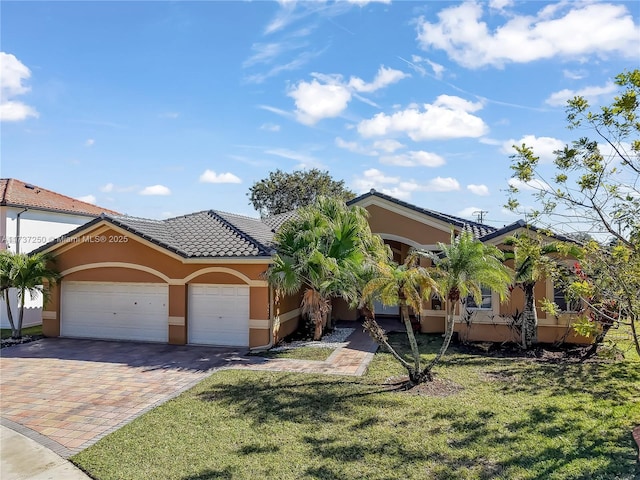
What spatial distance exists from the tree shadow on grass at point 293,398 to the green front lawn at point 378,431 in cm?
3

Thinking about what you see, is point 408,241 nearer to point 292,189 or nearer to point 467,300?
point 467,300

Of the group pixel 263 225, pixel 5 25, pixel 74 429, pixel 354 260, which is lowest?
pixel 74 429

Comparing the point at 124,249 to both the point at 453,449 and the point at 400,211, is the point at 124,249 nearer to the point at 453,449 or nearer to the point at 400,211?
the point at 400,211

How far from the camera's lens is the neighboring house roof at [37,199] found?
78.3 ft

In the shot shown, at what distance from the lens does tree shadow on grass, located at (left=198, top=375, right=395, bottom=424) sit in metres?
9.77

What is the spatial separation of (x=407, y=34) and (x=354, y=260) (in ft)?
26.0

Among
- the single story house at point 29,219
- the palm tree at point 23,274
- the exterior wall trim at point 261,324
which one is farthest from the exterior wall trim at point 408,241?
the single story house at point 29,219

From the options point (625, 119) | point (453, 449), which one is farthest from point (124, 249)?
point (625, 119)

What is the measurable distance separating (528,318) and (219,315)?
12220 mm

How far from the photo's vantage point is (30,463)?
7.76 metres

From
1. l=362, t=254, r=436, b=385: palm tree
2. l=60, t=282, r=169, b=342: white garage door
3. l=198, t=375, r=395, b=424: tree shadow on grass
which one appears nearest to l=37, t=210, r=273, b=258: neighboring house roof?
l=60, t=282, r=169, b=342: white garage door

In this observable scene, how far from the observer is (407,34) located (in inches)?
546

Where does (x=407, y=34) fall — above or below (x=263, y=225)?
above

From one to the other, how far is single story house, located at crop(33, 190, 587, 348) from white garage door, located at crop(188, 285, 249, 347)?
0.13 feet
